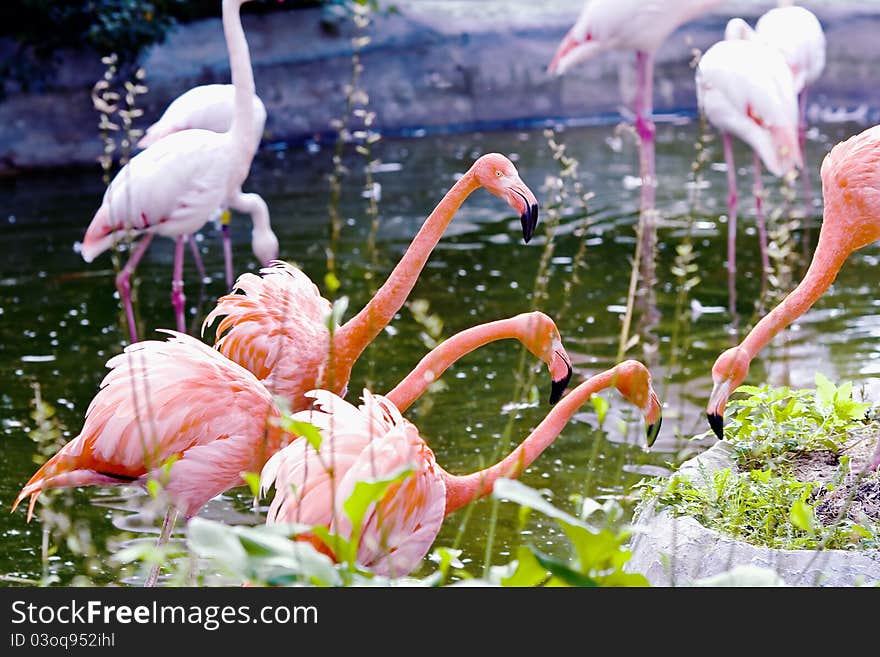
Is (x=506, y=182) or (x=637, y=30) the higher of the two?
(x=637, y=30)

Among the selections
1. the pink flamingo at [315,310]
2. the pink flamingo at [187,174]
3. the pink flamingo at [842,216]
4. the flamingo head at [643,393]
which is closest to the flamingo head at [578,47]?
the pink flamingo at [187,174]

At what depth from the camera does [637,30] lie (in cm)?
668

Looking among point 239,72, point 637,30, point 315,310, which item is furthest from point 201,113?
point 637,30

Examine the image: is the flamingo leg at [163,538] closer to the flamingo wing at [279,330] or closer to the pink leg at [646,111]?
the flamingo wing at [279,330]

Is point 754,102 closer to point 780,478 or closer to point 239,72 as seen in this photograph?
point 239,72

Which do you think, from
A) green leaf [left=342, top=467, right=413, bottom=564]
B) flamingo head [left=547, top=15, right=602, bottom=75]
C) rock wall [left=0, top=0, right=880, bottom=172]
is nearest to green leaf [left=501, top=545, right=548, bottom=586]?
green leaf [left=342, top=467, right=413, bottom=564]

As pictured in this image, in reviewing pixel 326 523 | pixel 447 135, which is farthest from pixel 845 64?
pixel 326 523

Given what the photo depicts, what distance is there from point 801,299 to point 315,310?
1.32 m

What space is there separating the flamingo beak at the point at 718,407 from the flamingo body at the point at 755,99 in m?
3.20

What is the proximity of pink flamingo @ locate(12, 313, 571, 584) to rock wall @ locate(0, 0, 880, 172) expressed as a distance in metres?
6.33

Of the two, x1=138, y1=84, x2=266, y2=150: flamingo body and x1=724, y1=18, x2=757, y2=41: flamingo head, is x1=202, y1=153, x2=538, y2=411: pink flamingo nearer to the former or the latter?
x1=138, y1=84, x2=266, y2=150: flamingo body
